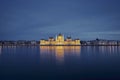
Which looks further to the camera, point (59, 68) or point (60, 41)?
point (60, 41)

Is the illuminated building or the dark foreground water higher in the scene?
the illuminated building

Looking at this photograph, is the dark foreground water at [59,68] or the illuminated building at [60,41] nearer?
the dark foreground water at [59,68]

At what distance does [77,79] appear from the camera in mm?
16484

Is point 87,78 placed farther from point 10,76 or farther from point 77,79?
point 10,76

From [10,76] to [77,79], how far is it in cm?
524

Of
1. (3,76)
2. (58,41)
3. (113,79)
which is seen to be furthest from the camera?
(58,41)

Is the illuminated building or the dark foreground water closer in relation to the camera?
the dark foreground water

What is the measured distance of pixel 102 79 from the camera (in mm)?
16125

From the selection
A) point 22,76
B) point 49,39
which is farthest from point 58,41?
point 22,76

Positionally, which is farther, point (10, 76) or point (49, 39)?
point (49, 39)

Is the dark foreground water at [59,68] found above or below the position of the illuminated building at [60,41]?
below

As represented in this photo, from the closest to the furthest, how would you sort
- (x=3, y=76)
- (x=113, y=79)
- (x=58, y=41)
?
(x=113, y=79) < (x=3, y=76) < (x=58, y=41)

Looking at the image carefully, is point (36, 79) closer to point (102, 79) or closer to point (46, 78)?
point (46, 78)

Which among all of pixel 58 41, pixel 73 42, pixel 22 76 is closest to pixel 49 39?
pixel 58 41
